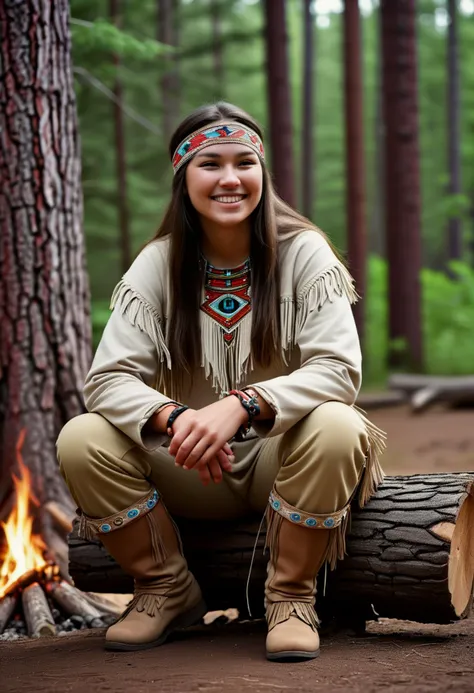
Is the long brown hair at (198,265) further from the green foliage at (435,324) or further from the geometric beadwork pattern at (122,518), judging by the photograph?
the green foliage at (435,324)

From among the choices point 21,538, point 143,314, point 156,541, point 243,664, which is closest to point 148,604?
point 156,541

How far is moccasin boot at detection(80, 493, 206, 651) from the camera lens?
313 centimetres

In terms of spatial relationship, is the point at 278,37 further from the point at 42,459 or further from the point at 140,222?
the point at 42,459

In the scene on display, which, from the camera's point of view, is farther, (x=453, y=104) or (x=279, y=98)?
(x=453, y=104)

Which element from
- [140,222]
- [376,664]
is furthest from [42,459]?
[140,222]

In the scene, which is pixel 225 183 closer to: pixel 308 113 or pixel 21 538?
pixel 21 538

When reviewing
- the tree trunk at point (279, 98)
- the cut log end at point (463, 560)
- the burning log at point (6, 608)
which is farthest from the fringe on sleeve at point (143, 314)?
the tree trunk at point (279, 98)

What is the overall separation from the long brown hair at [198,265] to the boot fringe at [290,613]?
90cm

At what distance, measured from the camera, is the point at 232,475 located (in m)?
3.29

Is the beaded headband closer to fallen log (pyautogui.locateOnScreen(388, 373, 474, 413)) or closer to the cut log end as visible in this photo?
the cut log end

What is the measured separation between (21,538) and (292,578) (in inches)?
68.9

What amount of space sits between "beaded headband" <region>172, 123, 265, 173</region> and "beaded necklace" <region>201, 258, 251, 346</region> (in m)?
0.45

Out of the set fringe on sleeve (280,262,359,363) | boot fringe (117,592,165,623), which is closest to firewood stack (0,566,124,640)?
boot fringe (117,592,165,623)

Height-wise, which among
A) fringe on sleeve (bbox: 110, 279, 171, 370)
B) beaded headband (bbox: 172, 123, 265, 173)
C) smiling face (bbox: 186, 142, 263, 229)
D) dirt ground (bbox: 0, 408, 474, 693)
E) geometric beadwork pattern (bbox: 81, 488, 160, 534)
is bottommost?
dirt ground (bbox: 0, 408, 474, 693)
